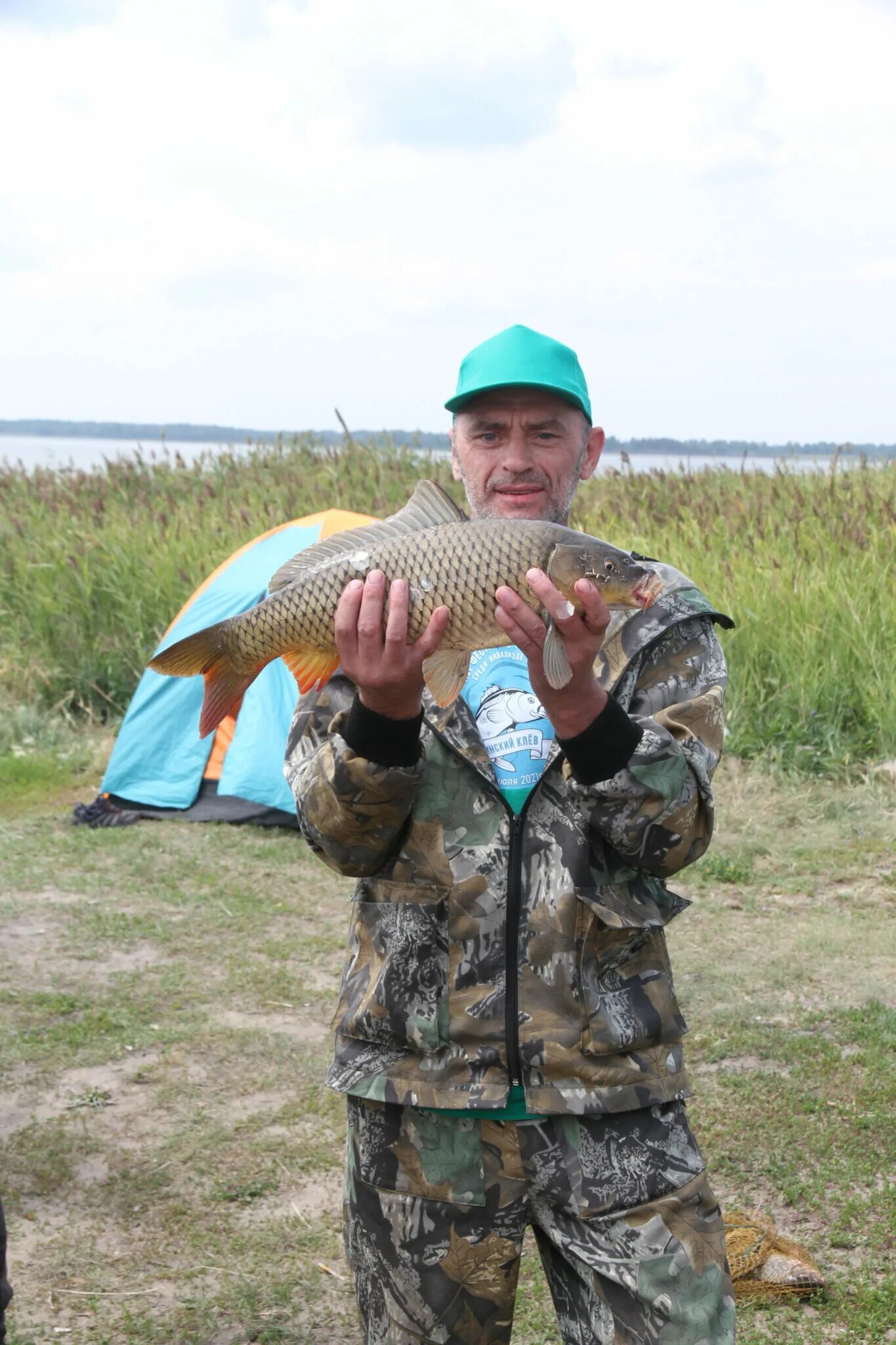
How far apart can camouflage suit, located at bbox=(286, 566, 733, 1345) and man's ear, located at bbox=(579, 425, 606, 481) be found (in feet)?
1.51

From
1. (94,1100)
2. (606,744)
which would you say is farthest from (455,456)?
(94,1100)

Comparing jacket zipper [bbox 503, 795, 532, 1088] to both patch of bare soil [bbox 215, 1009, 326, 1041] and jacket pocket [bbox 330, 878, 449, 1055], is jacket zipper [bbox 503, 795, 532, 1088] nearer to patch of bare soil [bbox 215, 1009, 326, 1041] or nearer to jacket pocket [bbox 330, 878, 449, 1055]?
jacket pocket [bbox 330, 878, 449, 1055]

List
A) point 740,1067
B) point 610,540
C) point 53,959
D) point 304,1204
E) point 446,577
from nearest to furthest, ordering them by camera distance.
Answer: point 446,577 → point 304,1204 → point 740,1067 → point 53,959 → point 610,540

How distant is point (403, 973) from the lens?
233cm

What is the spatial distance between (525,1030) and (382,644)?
0.71 metres

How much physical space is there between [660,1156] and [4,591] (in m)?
10.3

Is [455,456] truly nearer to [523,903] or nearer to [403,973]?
[523,903]

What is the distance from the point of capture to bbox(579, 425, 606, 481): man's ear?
2.71m

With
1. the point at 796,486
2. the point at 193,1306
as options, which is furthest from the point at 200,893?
the point at 796,486

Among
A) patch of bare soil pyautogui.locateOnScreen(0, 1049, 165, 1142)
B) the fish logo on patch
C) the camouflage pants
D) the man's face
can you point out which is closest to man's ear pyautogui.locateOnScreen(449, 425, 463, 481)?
the man's face

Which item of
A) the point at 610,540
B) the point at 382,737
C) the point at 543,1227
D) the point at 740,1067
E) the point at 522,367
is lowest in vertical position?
the point at 740,1067

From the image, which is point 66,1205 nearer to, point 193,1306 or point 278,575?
point 193,1306

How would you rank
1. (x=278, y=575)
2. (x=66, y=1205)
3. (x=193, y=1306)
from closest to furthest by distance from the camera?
(x=278, y=575), (x=193, y=1306), (x=66, y=1205)

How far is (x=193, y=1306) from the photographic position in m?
3.80
